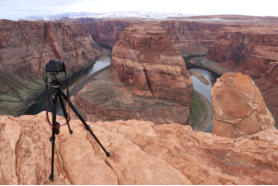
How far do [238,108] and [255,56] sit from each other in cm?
4223

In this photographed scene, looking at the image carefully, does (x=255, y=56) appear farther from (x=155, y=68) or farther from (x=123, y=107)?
(x=123, y=107)

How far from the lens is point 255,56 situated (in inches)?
1677

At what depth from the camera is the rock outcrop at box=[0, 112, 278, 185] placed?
146 inches

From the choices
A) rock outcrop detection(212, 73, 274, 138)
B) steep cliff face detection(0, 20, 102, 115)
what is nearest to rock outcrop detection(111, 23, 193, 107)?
rock outcrop detection(212, 73, 274, 138)

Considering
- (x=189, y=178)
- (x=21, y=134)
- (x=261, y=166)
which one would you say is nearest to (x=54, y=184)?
(x=21, y=134)

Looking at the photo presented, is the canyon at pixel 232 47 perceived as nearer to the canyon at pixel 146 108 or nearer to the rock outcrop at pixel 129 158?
the canyon at pixel 146 108

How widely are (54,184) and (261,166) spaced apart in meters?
5.25

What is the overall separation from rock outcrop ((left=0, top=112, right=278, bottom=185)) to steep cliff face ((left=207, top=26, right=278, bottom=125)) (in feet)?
95.6

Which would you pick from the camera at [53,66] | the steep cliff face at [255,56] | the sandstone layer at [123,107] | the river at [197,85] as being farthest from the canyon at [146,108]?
the camera at [53,66]

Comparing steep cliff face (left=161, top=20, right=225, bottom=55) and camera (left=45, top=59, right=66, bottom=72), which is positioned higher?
steep cliff face (left=161, top=20, right=225, bottom=55)

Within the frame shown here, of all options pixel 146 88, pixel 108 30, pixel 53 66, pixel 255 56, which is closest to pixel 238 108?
pixel 53 66

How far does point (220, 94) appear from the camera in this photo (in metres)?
10.8

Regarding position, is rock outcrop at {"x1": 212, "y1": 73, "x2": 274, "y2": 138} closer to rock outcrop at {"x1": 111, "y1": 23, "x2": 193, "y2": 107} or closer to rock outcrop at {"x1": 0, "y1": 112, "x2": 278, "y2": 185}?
rock outcrop at {"x1": 0, "y1": 112, "x2": 278, "y2": 185}

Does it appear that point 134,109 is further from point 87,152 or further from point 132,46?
point 87,152
